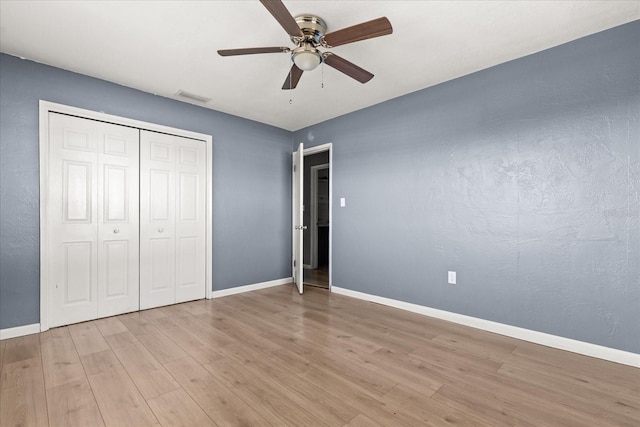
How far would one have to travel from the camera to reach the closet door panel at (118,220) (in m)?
3.17

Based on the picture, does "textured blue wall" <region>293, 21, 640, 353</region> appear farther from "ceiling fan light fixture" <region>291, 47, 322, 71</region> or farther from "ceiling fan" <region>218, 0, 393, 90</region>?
"ceiling fan light fixture" <region>291, 47, 322, 71</region>

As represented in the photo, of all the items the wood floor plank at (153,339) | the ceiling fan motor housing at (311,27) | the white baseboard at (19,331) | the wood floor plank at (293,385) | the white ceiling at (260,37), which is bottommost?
the wood floor plank at (293,385)

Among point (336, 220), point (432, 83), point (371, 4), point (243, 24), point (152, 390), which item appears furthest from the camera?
point (336, 220)

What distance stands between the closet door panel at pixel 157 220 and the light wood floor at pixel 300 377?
57 cm

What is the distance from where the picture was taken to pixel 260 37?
2361 millimetres

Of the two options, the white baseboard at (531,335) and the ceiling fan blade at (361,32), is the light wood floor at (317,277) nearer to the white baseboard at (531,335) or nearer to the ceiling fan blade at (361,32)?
the white baseboard at (531,335)

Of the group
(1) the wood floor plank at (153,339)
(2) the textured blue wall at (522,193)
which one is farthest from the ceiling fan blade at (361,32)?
(1) the wood floor plank at (153,339)

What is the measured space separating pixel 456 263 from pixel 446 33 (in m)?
2.20

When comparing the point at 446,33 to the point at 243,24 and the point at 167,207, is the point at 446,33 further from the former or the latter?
the point at 167,207

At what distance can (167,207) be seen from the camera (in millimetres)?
3656

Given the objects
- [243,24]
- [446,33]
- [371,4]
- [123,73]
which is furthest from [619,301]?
[123,73]

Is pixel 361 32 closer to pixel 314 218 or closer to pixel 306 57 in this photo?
pixel 306 57

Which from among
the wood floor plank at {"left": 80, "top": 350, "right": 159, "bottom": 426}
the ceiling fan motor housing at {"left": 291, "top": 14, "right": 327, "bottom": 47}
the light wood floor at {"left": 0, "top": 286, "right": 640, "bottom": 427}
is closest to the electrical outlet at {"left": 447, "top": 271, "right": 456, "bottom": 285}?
the light wood floor at {"left": 0, "top": 286, "right": 640, "bottom": 427}

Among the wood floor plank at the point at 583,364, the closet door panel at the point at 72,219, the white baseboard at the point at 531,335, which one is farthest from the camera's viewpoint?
the closet door panel at the point at 72,219
